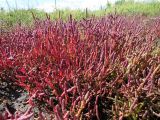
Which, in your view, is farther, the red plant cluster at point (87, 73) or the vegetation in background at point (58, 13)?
the vegetation in background at point (58, 13)

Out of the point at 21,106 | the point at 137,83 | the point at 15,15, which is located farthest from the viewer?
the point at 15,15

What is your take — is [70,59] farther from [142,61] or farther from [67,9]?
[67,9]

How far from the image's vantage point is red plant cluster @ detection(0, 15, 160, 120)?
244cm

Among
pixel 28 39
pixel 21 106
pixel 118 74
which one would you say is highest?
pixel 28 39

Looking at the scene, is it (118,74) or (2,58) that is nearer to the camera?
(118,74)

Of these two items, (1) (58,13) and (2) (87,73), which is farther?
(1) (58,13)

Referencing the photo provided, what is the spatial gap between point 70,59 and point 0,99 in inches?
27.9

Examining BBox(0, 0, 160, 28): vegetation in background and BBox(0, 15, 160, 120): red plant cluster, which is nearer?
BBox(0, 15, 160, 120): red plant cluster

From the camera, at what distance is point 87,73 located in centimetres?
269

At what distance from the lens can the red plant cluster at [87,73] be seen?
2.44m

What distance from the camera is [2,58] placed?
3.08 meters

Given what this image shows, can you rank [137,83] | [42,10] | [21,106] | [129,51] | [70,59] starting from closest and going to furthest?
[137,83], [21,106], [70,59], [129,51], [42,10]

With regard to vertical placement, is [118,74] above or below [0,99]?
above

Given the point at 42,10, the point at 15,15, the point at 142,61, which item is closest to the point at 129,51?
the point at 142,61
